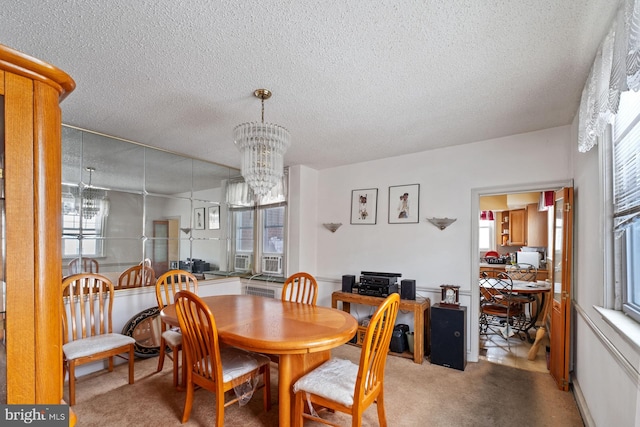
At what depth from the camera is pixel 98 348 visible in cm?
249

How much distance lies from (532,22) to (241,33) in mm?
1446

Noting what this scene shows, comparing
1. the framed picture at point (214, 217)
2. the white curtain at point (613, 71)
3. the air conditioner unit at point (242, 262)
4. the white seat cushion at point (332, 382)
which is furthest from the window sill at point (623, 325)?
the framed picture at point (214, 217)

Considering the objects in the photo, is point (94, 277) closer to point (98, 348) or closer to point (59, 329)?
point (98, 348)

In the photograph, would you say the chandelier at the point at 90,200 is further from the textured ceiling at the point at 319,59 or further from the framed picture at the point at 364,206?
the framed picture at the point at 364,206

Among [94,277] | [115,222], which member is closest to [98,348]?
[94,277]

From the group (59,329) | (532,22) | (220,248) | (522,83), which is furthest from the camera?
(220,248)

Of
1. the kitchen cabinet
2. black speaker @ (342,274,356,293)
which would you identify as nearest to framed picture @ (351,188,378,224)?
black speaker @ (342,274,356,293)

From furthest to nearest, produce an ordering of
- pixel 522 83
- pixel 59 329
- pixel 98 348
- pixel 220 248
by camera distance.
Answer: pixel 220 248, pixel 98 348, pixel 522 83, pixel 59 329

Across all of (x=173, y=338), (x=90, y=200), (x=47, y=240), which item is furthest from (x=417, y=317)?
→ (x=90, y=200)

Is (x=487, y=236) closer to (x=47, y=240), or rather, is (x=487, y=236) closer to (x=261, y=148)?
(x=261, y=148)

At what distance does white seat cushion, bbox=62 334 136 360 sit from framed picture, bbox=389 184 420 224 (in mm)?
3042

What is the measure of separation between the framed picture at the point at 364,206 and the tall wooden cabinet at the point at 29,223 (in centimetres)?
353

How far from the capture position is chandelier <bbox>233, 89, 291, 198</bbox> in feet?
7.09

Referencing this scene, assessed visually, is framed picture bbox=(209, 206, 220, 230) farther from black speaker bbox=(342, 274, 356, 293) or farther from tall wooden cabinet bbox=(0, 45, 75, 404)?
tall wooden cabinet bbox=(0, 45, 75, 404)
